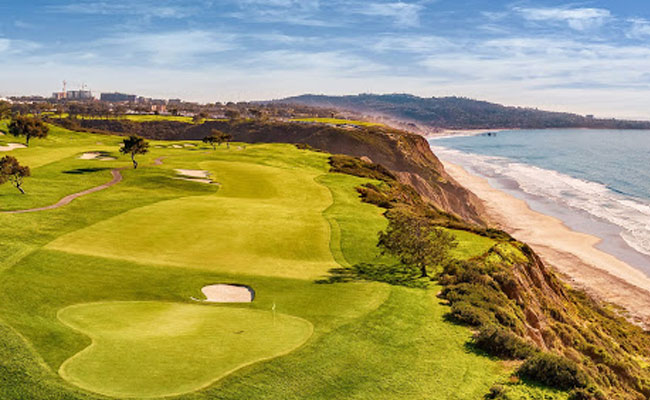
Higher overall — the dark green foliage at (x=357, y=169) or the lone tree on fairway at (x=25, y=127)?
the lone tree on fairway at (x=25, y=127)

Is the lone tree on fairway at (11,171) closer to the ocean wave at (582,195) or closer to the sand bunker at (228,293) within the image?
the sand bunker at (228,293)

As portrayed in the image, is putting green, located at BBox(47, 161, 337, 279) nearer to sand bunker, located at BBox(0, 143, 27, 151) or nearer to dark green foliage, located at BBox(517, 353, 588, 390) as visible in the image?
dark green foliage, located at BBox(517, 353, 588, 390)

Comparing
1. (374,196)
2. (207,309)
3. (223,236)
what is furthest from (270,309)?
(374,196)

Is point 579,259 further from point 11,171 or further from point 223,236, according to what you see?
point 11,171

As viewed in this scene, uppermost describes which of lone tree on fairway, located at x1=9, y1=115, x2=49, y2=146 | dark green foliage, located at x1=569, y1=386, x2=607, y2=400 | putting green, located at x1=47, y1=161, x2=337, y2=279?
lone tree on fairway, located at x1=9, y1=115, x2=49, y2=146

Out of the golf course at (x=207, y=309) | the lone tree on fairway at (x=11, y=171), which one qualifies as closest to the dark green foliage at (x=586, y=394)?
the golf course at (x=207, y=309)

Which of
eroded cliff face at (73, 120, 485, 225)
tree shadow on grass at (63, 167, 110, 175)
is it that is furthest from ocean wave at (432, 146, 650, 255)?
tree shadow on grass at (63, 167, 110, 175)
